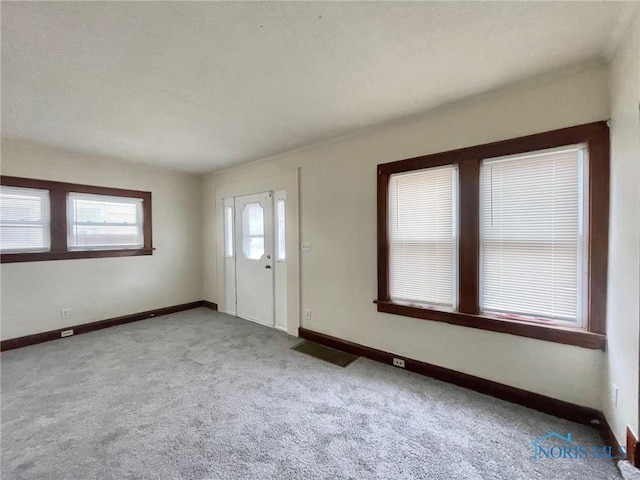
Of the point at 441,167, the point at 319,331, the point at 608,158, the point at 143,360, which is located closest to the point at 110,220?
the point at 143,360

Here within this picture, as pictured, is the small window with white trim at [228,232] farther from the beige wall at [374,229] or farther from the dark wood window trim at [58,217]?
the dark wood window trim at [58,217]

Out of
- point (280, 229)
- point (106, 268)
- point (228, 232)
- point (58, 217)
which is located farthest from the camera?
point (228, 232)

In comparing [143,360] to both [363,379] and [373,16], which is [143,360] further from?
[373,16]

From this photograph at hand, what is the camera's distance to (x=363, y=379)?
242 cm

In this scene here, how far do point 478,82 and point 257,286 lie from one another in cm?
357

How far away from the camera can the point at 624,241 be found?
1483mm

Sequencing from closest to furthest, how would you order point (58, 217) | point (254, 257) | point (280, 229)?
point (58, 217)
point (280, 229)
point (254, 257)

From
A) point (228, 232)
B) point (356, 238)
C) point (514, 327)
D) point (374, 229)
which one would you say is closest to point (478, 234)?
point (514, 327)

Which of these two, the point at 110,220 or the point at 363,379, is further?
the point at 110,220

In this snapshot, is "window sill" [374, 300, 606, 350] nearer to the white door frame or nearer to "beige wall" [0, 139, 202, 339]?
the white door frame

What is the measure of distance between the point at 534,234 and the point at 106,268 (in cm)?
516

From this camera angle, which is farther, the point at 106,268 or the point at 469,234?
the point at 106,268

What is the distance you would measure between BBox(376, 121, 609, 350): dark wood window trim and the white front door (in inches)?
71.2

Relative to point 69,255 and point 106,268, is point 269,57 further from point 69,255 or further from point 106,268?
point 106,268
